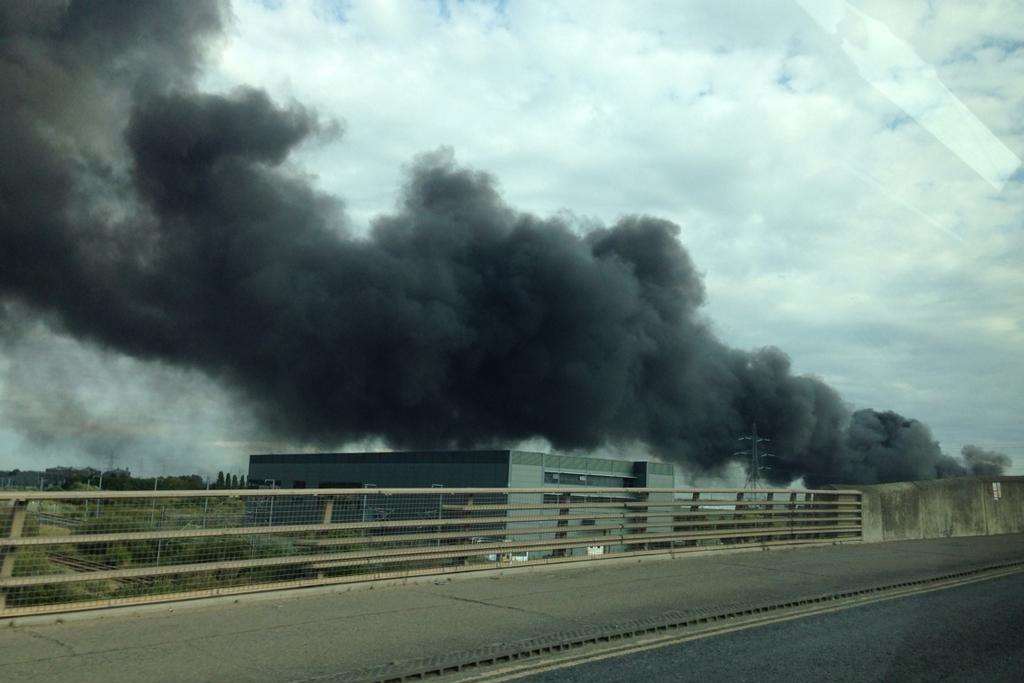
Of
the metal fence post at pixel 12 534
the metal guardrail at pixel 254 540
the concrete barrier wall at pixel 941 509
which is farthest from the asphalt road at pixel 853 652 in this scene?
the concrete barrier wall at pixel 941 509

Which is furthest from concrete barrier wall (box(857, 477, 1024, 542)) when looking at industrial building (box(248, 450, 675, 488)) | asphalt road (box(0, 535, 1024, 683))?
industrial building (box(248, 450, 675, 488))

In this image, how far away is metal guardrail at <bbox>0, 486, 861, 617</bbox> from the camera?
758 cm

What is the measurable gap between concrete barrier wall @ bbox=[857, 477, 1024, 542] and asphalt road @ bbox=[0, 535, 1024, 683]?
552cm

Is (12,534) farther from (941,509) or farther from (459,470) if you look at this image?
(459,470)

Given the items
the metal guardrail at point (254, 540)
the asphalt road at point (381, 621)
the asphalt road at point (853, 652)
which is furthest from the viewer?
the metal guardrail at point (254, 540)

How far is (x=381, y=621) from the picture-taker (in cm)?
778

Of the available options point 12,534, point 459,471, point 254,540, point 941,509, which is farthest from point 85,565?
point 459,471

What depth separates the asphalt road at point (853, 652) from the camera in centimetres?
588

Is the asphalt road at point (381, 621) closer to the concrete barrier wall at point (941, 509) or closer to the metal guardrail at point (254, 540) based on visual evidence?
the metal guardrail at point (254, 540)

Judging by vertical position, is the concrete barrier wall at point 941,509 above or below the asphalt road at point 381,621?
above

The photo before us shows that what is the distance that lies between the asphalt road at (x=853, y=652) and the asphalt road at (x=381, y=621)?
0.53ft

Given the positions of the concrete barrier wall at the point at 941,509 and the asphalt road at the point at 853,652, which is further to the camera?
the concrete barrier wall at the point at 941,509

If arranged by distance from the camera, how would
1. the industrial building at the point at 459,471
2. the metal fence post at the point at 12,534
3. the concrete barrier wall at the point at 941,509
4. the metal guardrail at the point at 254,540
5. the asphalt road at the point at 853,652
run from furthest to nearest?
the industrial building at the point at 459,471, the concrete barrier wall at the point at 941,509, the metal guardrail at the point at 254,540, the metal fence post at the point at 12,534, the asphalt road at the point at 853,652

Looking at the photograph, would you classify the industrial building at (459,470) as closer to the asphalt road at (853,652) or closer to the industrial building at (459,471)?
the industrial building at (459,471)
